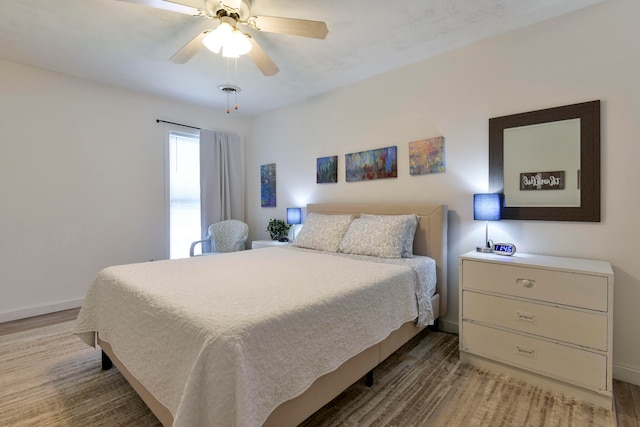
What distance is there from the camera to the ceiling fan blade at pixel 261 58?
87.4 inches

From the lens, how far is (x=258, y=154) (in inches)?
189

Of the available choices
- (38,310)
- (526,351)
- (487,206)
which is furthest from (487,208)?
(38,310)

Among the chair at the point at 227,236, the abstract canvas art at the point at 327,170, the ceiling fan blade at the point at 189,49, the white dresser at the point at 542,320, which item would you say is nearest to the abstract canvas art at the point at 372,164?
the abstract canvas art at the point at 327,170

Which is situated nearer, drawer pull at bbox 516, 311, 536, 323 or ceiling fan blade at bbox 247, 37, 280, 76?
drawer pull at bbox 516, 311, 536, 323

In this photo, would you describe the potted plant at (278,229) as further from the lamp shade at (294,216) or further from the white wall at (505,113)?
the white wall at (505,113)

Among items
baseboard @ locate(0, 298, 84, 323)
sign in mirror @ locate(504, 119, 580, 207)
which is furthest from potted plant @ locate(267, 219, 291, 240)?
sign in mirror @ locate(504, 119, 580, 207)

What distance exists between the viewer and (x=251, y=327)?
117 cm

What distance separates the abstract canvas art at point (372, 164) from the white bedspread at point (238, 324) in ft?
4.26

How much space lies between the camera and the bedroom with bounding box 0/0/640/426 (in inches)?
81.3

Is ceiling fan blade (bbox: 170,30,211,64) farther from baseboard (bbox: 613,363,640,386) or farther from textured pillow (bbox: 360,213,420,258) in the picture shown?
baseboard (bbox: 613,363,640,386)

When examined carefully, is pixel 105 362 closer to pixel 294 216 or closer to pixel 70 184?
pixel 70 184

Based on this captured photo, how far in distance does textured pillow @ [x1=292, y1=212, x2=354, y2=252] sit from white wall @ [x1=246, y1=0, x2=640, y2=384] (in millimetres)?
497

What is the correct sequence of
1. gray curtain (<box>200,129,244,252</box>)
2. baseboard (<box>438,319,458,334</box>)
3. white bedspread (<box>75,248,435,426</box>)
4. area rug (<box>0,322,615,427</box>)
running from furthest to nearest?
gray curtain (<box>200,129,244,252</box>) < baseboard (<box>438,319,458,334</box>) < area rug (<box>0,322,615,427</box>) < white bedspread (<box>75,248,435,426</box>)

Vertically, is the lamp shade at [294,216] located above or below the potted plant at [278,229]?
above
